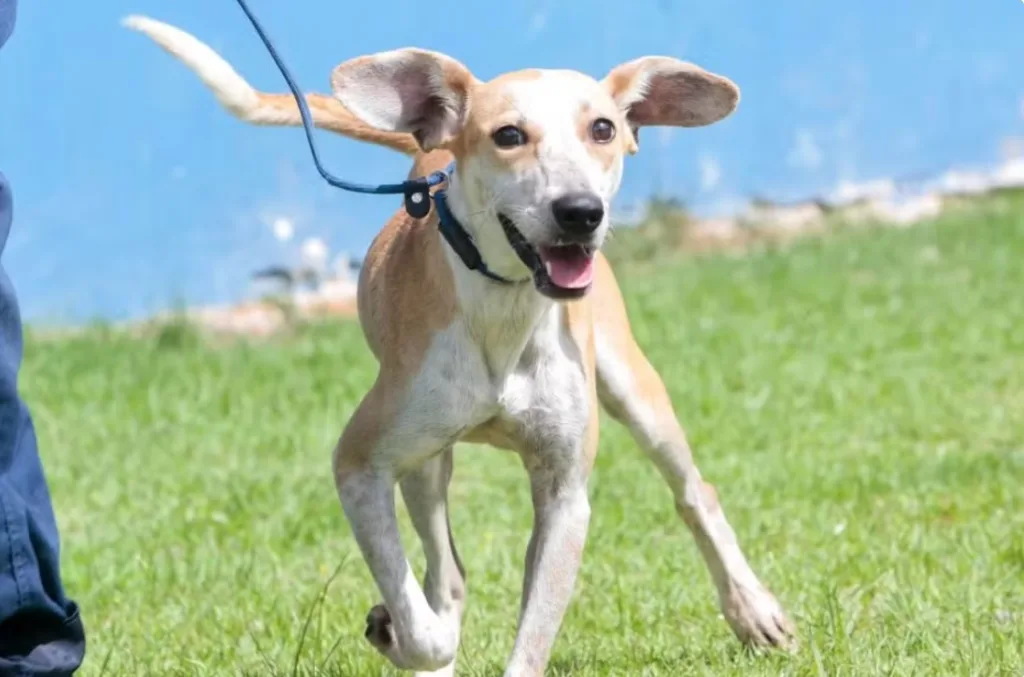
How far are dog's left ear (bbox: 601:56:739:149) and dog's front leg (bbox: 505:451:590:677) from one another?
912 millimetres

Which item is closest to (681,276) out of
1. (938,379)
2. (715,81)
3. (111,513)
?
(938,379)

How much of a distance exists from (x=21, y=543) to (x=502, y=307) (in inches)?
48.1

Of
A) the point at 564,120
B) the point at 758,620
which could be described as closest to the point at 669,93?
the point at 564,120

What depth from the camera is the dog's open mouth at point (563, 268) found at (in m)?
3.92

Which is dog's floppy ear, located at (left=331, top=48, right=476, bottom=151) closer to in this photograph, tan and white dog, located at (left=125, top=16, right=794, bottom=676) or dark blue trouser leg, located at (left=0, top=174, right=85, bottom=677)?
tan and white dog, located at (left=125, top=16, right=794, bottom=676)

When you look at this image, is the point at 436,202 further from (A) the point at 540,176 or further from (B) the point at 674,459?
(B) the point at 674,459

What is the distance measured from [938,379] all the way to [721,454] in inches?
76.0

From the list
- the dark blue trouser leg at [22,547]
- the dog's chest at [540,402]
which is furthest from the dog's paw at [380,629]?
the dark blue trouser leg at [22,547]

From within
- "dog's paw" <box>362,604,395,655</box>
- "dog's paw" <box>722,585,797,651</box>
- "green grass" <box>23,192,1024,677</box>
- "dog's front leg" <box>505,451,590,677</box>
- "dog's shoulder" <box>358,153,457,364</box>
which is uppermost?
"dog's shoulder" <box>358,153,457,364</box>

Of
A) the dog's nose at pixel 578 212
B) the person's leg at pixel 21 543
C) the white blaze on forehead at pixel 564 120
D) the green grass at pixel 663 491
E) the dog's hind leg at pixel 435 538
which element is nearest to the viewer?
the person's leg at pixel 21 543

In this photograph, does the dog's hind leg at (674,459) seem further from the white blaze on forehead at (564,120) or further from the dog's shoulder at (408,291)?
the white blaze on forehead at (564,120)

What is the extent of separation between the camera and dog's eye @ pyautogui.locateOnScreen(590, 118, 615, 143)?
4152mm

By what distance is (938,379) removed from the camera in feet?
30.9

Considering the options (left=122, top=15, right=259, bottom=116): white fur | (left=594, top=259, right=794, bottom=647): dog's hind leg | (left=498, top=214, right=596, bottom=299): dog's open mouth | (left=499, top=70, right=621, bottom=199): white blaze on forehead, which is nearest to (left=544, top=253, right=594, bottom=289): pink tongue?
(left=498, top=214, right=596, bottom=299): dog's open mouth
